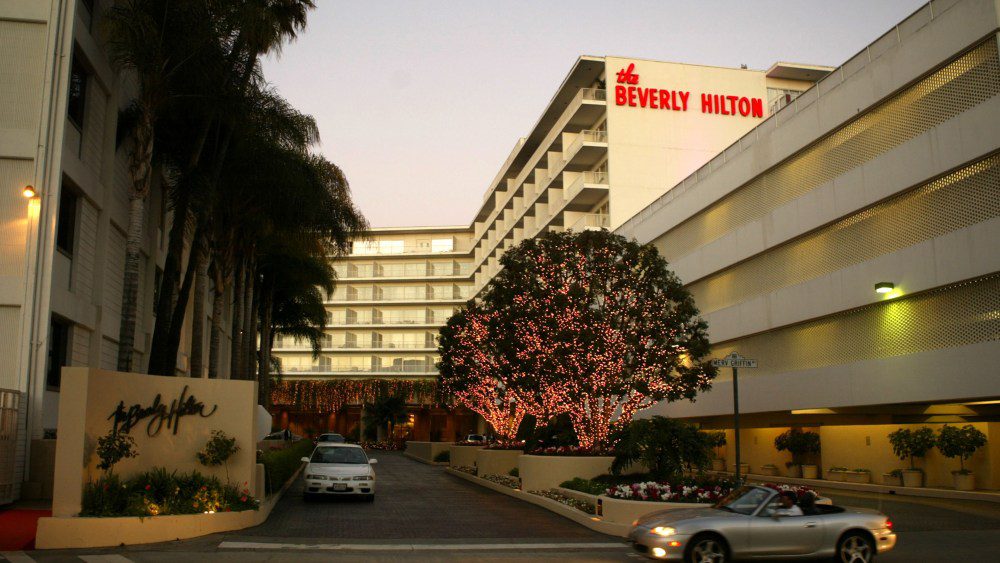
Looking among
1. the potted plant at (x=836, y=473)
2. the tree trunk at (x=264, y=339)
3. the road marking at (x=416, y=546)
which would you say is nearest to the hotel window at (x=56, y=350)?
the road marking at (x=416, y=546)

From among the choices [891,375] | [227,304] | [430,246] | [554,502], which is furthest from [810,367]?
[430,246]

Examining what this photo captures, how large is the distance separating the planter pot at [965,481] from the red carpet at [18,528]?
2228 cm

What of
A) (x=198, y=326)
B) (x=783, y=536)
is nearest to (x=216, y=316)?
(x=198, y=326)

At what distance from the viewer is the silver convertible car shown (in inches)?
455

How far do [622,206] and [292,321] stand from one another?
22639 mm

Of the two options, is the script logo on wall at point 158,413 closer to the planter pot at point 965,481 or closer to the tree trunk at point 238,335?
the tree trunk at point 238,335

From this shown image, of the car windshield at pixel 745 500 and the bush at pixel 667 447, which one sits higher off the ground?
the bush at pixel 667 447

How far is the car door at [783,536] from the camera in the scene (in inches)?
463

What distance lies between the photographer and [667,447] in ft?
62.2

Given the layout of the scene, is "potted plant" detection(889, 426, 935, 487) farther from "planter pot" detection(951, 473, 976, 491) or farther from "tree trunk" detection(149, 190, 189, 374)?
"tree trunk" detection(149, 190, 189, 374)

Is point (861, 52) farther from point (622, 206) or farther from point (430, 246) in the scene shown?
point (430, 246)

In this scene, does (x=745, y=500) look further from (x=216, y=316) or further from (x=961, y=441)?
(x=216, y=316)

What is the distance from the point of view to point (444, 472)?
1554 inches

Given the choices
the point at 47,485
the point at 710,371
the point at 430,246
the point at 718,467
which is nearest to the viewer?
the point at 47,485
